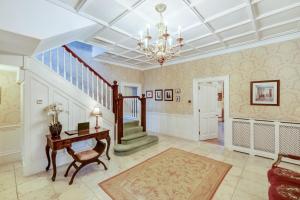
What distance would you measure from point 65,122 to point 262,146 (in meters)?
5.16

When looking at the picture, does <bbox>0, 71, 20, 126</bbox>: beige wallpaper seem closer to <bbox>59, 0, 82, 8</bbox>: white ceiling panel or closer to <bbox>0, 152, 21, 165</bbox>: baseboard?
<bbox>0, 152, 21, 165</bbox>: baseboard

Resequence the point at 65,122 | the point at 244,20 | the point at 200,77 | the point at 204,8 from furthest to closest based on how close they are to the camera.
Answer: the point at 200,77, the point at 65,122, the point at 244,20, the point at 204,8

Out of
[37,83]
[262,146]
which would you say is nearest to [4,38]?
[37,83]

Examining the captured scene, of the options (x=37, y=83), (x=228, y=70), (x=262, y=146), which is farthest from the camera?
(x=228, y=70)

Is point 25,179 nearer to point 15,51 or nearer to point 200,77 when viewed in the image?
point 15,51

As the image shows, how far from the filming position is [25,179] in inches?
108

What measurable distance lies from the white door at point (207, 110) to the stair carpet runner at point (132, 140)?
1928mm

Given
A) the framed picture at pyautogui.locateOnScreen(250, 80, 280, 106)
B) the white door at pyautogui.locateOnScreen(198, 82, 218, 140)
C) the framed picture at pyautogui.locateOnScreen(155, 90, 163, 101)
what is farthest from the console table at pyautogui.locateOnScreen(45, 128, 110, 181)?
the framed picture at pyautogui.locateOnScreen(250, 80, 280, 106)

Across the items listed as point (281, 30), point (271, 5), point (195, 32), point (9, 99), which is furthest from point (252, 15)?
point (9, 99)

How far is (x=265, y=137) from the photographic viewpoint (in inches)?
147

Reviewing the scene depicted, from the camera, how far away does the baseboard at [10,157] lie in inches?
135


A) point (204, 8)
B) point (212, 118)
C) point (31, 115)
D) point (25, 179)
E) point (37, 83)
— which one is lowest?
point (25, 179)

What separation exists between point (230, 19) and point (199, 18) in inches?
25.2

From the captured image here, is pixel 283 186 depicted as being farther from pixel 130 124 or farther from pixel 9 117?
pixel 9 117
